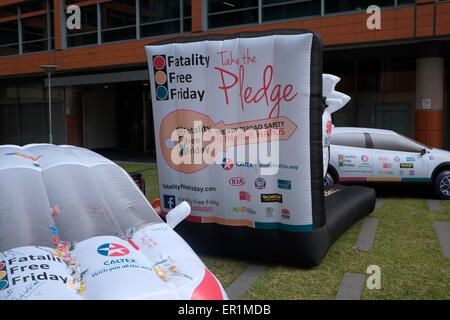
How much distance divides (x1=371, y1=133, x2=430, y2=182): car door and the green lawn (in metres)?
2.64

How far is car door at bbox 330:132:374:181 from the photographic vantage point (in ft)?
33.9

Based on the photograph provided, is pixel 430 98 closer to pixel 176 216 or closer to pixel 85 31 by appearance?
pixel 176 216

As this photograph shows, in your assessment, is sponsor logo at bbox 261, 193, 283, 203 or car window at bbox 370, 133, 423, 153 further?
car window at bbox 370, 133, 423, 153

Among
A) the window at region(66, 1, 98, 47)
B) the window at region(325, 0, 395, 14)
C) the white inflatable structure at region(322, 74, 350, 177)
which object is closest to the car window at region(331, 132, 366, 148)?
the white inflatable structure at region(322, 74, 350, 177)

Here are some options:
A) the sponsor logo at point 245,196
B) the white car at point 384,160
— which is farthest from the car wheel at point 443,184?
the sponsor logo at point 245,196

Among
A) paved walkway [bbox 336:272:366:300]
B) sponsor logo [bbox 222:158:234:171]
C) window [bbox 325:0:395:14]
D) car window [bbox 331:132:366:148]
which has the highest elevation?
window [bbox 325:0:395:14]

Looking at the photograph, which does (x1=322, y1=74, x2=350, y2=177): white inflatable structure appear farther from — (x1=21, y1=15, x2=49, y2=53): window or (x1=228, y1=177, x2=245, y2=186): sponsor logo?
(x1=21, y1=15, x2=49, y2=53): window

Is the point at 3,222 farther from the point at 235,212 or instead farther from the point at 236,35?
the point at 236,35

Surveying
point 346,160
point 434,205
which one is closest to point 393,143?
point 346,160

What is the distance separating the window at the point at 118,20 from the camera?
20250 millimetres

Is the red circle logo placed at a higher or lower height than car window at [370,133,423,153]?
higher

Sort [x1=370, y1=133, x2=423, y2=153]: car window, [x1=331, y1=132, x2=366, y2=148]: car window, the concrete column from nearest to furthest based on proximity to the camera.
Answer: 1. [x1=370, y1=133, x2=423, y2=153]: car window
2. [x1=331, y1=132, x2=366, y2=148]: car window
3. the concrete column

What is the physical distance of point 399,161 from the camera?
33.1 feet

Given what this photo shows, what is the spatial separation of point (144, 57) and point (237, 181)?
48.9 ft
